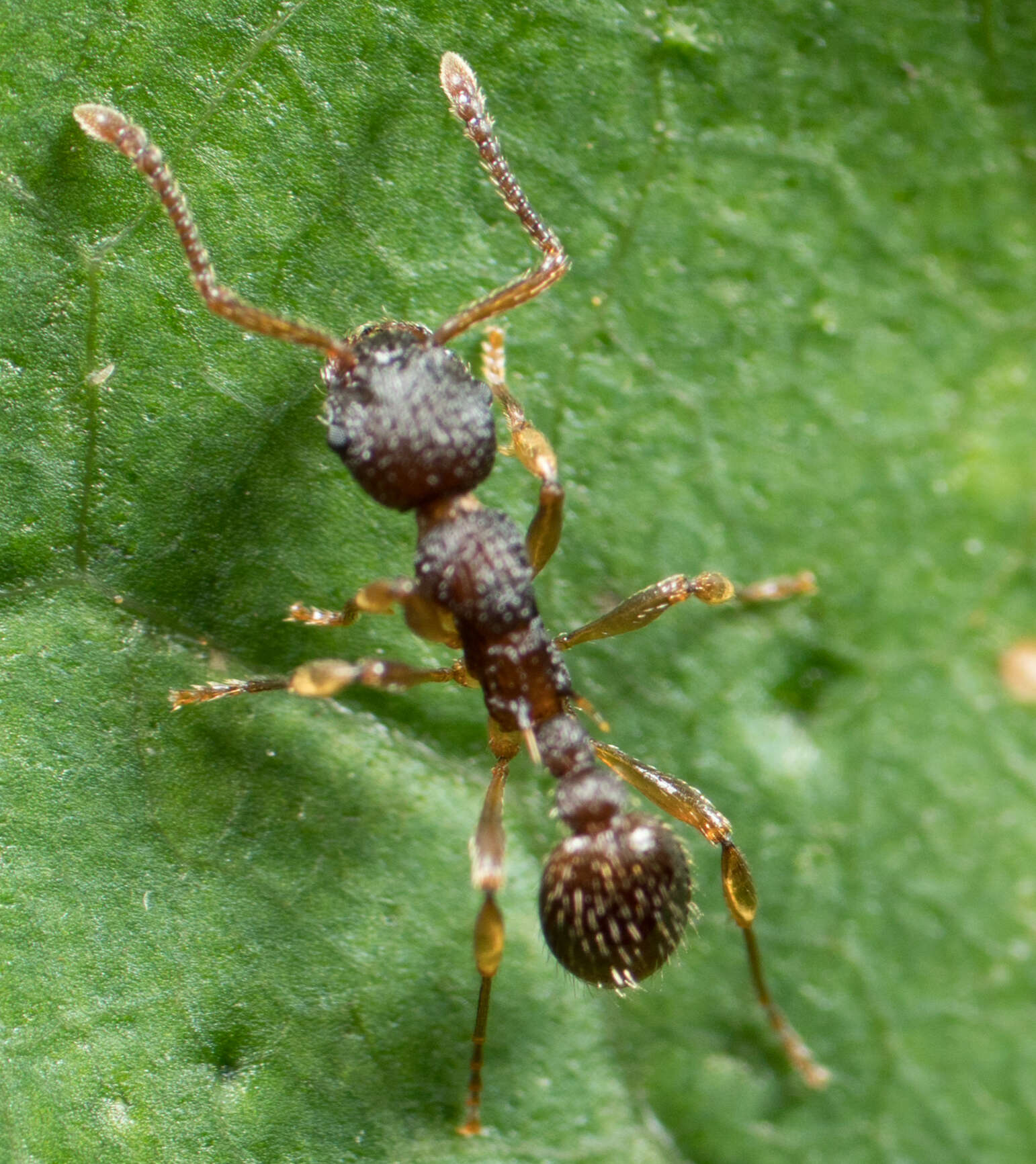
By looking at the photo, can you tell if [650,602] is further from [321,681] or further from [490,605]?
[321,681]

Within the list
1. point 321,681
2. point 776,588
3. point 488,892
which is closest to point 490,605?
point 321,681

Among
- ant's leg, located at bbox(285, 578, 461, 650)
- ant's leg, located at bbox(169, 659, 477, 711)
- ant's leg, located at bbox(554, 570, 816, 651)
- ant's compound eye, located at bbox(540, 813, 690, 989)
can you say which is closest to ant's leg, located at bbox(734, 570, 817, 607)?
ant's leg, located at bbox(554, 570, 816, 651)

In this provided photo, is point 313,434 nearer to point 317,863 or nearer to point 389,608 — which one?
point 389,608

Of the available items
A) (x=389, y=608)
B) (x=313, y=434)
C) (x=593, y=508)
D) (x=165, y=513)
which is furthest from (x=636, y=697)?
(x=165, y=513)

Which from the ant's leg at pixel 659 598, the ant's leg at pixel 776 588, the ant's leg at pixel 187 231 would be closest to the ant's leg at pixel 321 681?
the ant's leg at pixel 659 598

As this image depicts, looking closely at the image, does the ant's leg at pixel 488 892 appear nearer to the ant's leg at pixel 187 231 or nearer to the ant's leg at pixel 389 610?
the ant's leg at pixel 389 610

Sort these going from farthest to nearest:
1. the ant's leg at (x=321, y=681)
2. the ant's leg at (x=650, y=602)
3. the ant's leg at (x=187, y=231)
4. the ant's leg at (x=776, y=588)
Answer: the ant's leg at (x=776, y=588)
the ant's leg at (x=650, y=602)
the ant's leg at (x=321, y=681)
the ant's leg at (x=187, y=231)
